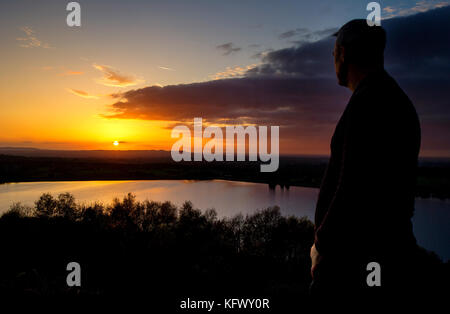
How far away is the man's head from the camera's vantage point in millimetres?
1241

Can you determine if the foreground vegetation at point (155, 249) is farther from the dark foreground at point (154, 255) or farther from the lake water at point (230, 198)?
the lake water at point (230, 198)

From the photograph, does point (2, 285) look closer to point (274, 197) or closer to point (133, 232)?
point (133, 232)

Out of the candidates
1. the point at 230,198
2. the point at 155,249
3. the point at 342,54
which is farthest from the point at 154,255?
the point at 230,198

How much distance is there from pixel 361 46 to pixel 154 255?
1626 cm

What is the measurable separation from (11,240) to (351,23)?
90.3 ft

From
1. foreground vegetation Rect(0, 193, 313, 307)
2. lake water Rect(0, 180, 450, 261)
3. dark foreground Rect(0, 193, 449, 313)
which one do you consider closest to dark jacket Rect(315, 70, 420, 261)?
dark foreground Rect(0, 193, 449, 313)

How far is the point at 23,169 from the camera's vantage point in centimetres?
5841

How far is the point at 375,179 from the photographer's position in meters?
1.03

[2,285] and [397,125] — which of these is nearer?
[397,125]

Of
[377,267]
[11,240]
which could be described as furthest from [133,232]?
[377,267]

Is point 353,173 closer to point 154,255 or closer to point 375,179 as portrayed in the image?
point 375,179

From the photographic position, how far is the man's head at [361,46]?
4.07 feet

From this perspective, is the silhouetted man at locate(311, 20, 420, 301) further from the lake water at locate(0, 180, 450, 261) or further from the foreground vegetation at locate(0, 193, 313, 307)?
the lake water at locate(0, 180, 450, 261)

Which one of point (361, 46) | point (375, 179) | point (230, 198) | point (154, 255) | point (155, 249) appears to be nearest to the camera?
point (375, 179)
